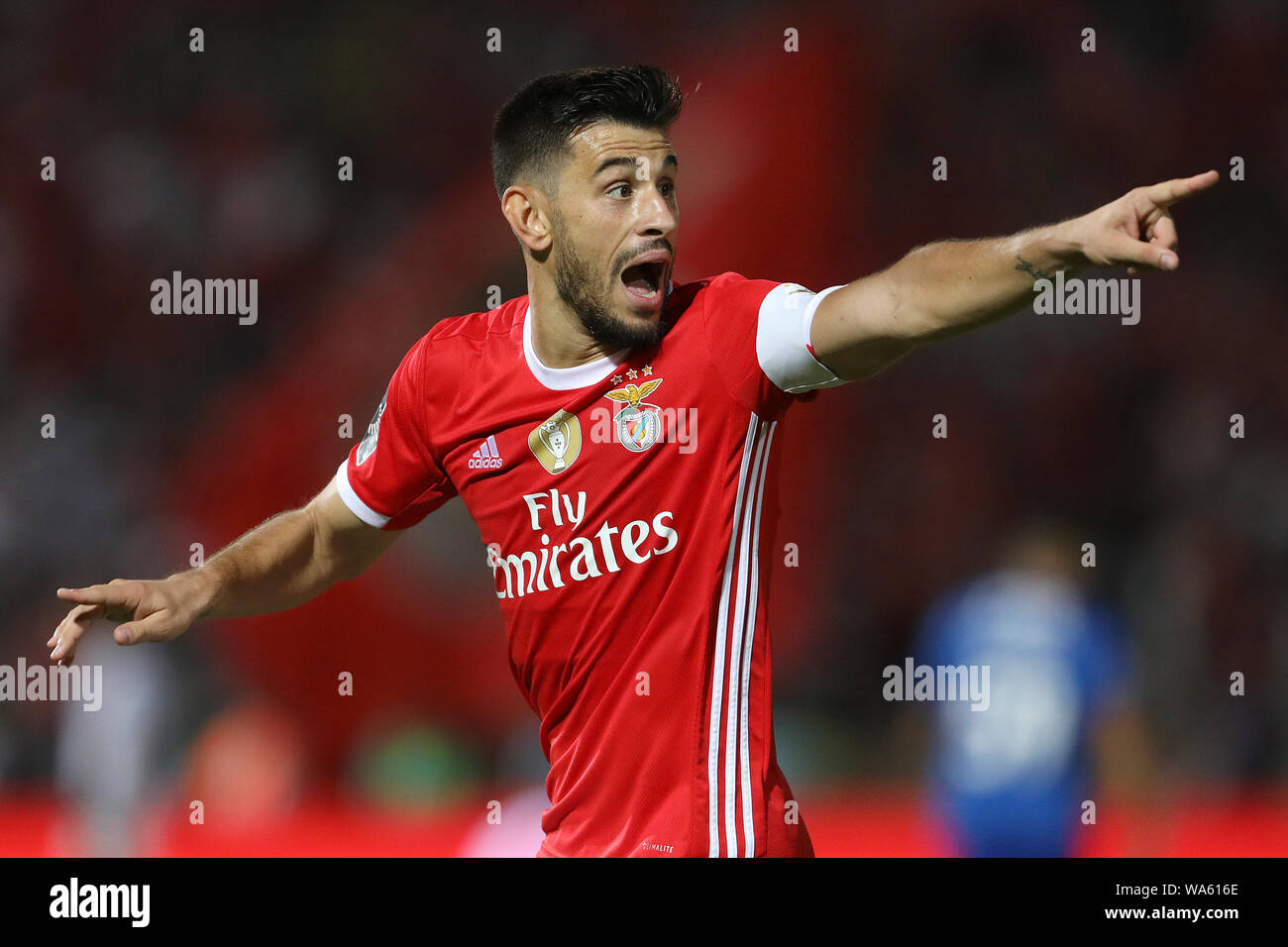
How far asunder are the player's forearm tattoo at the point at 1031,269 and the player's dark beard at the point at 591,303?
0.98m

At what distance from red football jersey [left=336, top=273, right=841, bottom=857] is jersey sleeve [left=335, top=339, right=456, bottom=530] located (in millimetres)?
275

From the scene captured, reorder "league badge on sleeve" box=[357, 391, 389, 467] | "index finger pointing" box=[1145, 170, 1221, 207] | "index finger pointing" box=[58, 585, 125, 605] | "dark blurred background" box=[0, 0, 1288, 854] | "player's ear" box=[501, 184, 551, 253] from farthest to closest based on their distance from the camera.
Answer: "dark blurred background" box=[0, 0, 1288, 854] → "league badge on sleeve" box=[357, 391, 389, 467] → "player's ear" box=[501, 184, 551, 253] → "index finger pointing" box=[58, 585, 125, 605] → "index finger pointing" box=[1145, 170, 1221, 207]

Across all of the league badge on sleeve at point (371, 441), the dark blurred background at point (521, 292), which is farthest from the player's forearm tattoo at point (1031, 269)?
the dark blurred background at point (521, 292)

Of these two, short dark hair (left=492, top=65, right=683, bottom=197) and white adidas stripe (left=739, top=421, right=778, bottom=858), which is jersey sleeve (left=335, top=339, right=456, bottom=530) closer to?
short dark hair (left=492, top=65, right=683, bottom=197)

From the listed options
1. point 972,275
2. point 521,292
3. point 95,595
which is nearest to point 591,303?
point 972,275

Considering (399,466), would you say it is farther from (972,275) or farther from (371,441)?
(972,275)

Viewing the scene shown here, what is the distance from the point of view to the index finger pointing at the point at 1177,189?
2.35 metres

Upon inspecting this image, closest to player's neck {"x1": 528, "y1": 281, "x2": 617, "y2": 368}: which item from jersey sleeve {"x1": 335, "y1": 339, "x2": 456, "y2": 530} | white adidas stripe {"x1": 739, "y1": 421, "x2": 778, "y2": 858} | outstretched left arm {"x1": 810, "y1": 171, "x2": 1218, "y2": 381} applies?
jersey sleeve {"x1": 335, "y1": 339, "x2": 456, "y2": 530}

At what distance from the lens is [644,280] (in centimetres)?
337

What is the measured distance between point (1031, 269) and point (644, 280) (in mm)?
1089

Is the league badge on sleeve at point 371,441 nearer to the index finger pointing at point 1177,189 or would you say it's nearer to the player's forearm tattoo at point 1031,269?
the player's forearm tattoo at point 1031,269

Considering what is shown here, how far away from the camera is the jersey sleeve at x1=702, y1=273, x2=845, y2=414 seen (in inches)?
119

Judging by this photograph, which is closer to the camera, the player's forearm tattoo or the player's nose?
the player's forearm tattoo

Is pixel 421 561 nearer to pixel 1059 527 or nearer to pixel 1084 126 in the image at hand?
pixel 1059 527
